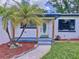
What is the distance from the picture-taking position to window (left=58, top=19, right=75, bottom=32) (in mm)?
30812

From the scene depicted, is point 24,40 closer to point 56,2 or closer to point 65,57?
point 65,57

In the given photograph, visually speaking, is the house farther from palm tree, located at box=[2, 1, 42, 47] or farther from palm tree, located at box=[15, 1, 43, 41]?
palm tree, located at box=[15, 1, 43, 41]

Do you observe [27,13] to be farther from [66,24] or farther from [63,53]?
[66,24]

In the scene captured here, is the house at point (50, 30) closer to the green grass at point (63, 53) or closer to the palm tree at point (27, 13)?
the palm tree at point (27, 13)

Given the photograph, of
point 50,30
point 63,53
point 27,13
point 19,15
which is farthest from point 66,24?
point 63,53

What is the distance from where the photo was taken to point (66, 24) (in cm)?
3138

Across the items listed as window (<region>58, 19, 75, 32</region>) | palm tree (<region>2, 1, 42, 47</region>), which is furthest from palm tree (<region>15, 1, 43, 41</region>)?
window (<region>58, 19, 75, 32</region>)

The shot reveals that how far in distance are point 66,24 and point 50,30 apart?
14.1 ft

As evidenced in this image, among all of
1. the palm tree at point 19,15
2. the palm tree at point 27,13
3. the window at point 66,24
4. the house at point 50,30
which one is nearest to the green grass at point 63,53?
the palm tree at point 27,13

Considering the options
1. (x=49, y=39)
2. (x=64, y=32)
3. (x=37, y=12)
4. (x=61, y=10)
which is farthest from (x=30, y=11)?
(x=61, y=10)

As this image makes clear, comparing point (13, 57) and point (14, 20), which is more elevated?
point (14, 20)

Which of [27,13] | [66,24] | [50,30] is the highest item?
[27,13]

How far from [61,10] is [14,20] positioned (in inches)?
882

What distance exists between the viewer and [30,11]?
20375mm
